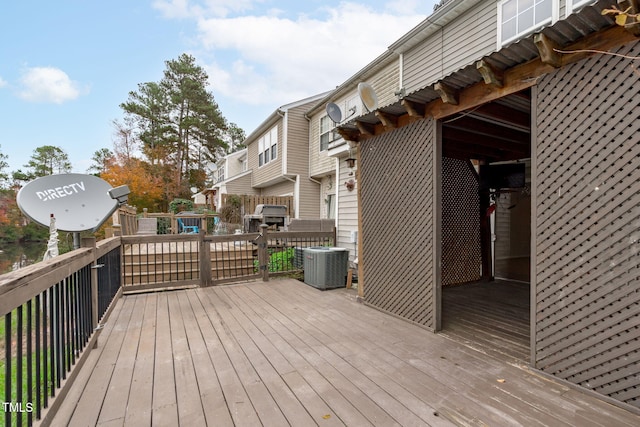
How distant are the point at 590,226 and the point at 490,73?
1429 mm

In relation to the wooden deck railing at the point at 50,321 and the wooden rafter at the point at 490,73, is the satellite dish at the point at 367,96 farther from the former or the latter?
the wooden deck railing at the point at 50,321

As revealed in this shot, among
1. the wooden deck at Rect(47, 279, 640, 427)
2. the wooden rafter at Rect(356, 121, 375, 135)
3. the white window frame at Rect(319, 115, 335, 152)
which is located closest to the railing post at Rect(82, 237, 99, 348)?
the wooden deck at Rect(47, 279, 640, 427)

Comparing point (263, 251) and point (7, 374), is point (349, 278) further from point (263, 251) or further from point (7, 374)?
point (7, 374)

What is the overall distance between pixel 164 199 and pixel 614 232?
2293cm

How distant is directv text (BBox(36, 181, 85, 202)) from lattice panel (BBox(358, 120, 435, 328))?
13.8ft

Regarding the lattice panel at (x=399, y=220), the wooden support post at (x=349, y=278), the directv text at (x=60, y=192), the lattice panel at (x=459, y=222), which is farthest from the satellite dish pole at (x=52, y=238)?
the lattice panel at (x=459, y=222)

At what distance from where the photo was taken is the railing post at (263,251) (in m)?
5.95

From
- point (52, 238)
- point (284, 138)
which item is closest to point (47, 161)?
point (284, 138)

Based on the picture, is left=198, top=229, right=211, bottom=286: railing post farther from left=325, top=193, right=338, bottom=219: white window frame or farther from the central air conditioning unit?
left=325, top=193, right=338, bottom=219: white window frame

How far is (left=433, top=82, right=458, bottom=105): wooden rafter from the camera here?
117 inches

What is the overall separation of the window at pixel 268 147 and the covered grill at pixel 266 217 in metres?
2.74

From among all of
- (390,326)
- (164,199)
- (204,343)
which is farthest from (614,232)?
(164,199)

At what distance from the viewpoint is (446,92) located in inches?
118

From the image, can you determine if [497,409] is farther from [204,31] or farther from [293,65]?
[293,65]
